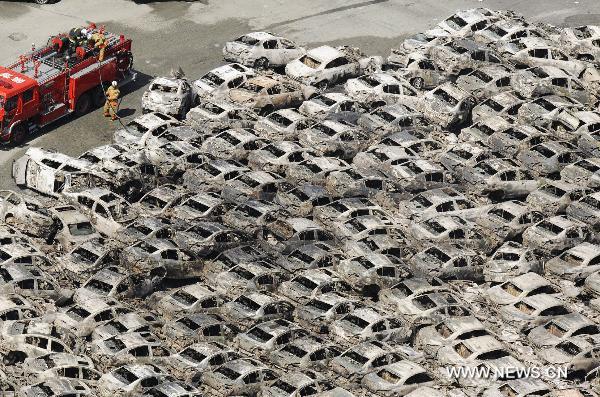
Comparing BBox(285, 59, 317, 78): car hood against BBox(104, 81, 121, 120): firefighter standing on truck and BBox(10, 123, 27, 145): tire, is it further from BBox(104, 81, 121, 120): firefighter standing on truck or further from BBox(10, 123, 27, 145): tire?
BBox(10, 123, 27, 145): tire

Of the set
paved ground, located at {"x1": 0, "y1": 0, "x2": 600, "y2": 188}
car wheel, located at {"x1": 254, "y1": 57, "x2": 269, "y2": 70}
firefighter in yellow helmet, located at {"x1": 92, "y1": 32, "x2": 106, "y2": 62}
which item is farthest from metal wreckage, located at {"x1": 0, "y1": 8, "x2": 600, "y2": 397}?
paved ground, located at {"x1": 0, "y1": 0, "x2": 600, "y2": 188}

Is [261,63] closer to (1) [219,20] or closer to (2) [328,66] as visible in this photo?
(2) [328,66]

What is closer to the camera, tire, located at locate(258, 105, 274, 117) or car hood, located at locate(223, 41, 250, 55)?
tire, located at locate(258, 105, 274, 117)

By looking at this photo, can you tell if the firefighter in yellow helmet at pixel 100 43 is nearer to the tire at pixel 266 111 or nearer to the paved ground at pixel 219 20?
the paved ground at pixel 219 20

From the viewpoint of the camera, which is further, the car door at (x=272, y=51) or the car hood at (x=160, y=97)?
the car door at (x=272, y=51)

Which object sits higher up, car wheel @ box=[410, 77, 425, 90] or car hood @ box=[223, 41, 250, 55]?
car hood @ box=[223, 41, 250, 55]

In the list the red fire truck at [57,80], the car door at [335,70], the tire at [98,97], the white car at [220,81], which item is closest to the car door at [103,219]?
the red fire truck at [57,80]
